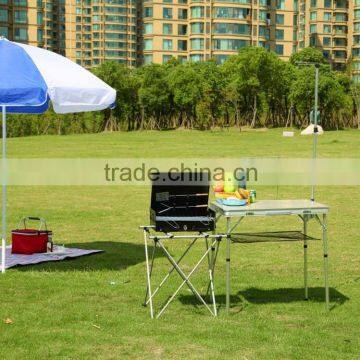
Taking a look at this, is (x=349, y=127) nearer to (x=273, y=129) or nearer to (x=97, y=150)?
(x=273, y=129)

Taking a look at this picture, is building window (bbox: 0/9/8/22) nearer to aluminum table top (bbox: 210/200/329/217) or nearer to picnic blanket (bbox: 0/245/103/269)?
picnic blanket (bbox: 0/245/103/269)

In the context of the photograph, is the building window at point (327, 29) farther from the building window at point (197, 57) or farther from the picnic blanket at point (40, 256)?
the picnic blanket at point (40, 256)

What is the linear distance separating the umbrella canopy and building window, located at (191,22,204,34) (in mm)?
87923

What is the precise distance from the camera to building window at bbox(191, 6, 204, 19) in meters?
95.9

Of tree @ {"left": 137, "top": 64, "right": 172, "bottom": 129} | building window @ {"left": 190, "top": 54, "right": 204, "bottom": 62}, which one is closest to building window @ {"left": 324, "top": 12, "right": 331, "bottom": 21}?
building window @ {"left": 190, "top": 54, "right": 204, "bottom": 62}

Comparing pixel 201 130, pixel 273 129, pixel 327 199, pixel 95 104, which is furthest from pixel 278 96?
pixel 95 104

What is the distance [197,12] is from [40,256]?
88.6 meters

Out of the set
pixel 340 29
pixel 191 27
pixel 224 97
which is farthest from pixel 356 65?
pixel 224 97

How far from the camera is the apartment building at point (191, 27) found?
94625mm

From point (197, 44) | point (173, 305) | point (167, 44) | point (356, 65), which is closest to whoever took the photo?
point (173, 305)

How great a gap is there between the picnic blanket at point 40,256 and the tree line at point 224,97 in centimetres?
4615

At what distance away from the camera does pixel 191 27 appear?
320ft

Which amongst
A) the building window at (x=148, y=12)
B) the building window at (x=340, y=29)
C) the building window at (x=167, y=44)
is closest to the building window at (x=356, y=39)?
the building window at (x=340, y=29)

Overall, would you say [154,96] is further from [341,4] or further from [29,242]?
[341,4]
